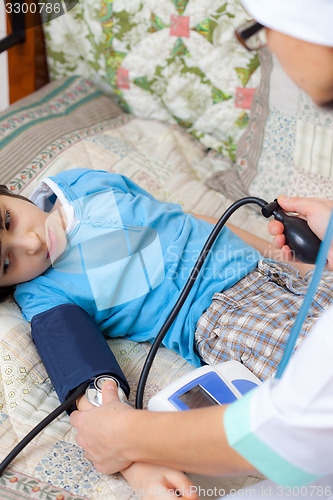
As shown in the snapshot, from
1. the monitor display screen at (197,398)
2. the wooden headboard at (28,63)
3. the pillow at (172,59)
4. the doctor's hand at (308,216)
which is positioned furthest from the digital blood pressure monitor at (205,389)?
the wooden headboard at (28,63)

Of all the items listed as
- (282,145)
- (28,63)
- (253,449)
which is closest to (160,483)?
(253,449)

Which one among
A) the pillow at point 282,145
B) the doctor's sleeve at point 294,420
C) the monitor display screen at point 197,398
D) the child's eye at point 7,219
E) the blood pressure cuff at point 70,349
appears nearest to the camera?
the doctor's sleeve at point 294,420

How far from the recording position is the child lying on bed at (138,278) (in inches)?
39.8

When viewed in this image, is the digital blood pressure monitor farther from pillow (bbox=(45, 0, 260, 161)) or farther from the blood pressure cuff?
pillow (bbox=(45, 0, 260, 161))

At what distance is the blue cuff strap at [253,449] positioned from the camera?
529 millimetres

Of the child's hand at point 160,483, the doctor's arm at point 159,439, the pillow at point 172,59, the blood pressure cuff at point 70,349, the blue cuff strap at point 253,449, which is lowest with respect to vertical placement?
the child's hand at point 160,483

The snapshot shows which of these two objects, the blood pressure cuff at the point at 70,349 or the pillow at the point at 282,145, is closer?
the blood pressure cuff at the point at 70,349

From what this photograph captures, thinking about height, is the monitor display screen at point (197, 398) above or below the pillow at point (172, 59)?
below

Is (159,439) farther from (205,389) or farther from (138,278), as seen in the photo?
(138,278)

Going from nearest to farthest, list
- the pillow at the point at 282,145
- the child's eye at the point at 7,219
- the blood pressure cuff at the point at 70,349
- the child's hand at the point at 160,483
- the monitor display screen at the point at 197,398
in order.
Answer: the child's hand at the point at 160,483 < the monitor display screen at the point at 197,398 < the blood pressure cuff at the point at 70,349 < the child's eye at the point at 7,219 < the pillow at the point at 282,145

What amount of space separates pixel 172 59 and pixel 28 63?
49 cm

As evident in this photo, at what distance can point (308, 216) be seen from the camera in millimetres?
994

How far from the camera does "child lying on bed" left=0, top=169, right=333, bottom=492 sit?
39.8 inches

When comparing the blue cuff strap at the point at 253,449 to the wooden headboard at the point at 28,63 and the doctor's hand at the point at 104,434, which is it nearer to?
the doctor's hand at the point at 104,434
